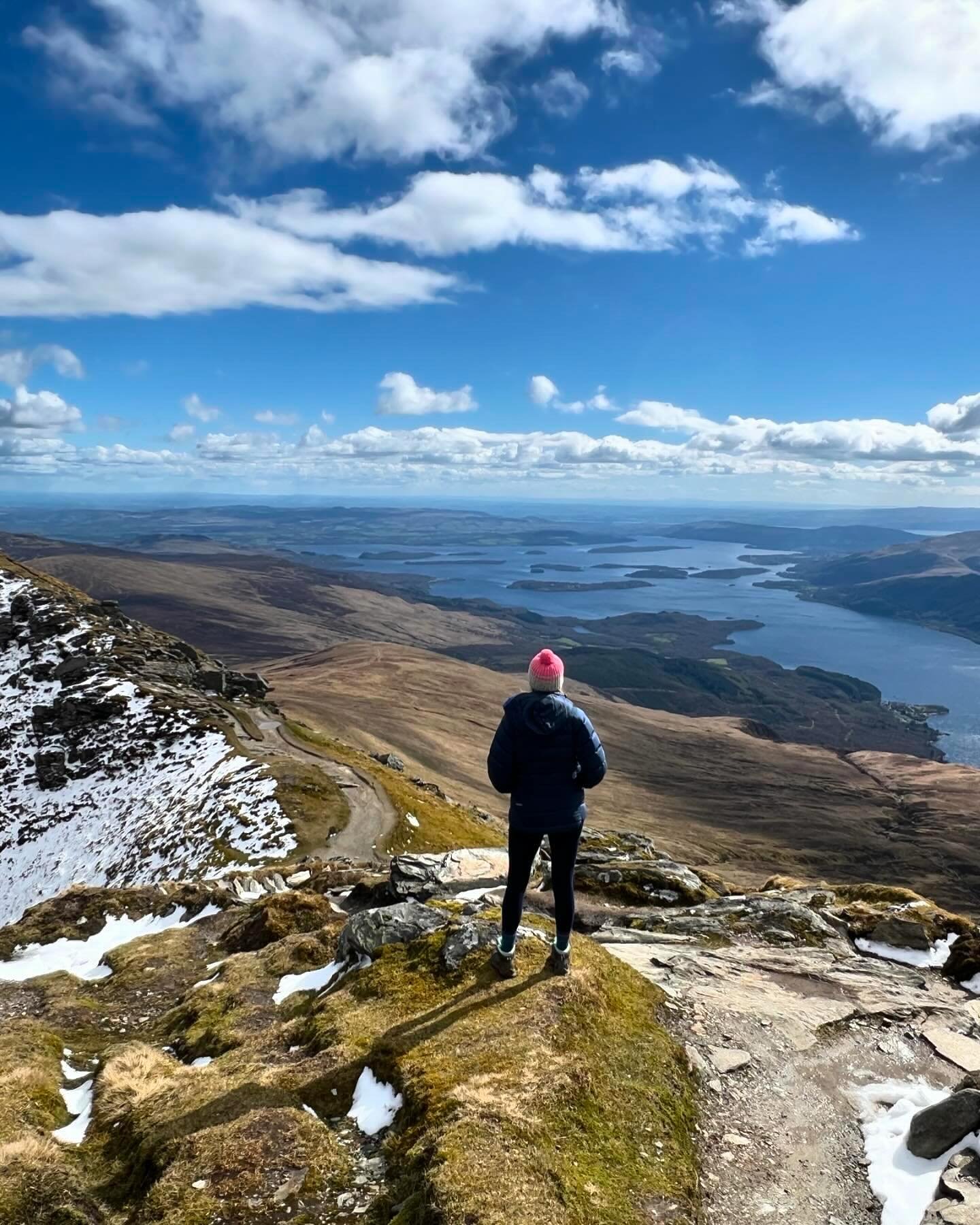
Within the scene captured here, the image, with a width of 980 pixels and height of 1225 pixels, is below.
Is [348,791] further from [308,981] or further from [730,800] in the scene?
[730,800]

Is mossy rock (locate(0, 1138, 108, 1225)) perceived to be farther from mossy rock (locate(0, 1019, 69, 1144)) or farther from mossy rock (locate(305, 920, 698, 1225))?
mossy rock (locate(305, 920, 698, 1225))

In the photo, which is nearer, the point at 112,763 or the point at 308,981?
the point at 308,981

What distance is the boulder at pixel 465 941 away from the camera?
36.2ft

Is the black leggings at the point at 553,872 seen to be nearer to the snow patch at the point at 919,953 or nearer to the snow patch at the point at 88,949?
the snow patch at the point at 919,953

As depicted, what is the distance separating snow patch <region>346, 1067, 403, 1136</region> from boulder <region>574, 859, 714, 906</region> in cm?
1205

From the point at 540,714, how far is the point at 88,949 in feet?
57.0

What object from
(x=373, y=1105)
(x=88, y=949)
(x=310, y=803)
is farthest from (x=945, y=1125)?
(x=310, y=803)

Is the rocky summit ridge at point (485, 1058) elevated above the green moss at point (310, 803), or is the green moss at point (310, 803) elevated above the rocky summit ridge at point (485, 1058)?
the rocky summit ridge at point (485, 1058)

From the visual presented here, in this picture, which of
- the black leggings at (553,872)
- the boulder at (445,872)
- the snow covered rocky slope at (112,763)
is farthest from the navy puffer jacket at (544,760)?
the snow covered rocky slope at (112,763)

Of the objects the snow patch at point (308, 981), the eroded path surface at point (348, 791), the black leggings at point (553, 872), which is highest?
the black leggings at point (553, 872)

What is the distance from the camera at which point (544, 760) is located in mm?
9719

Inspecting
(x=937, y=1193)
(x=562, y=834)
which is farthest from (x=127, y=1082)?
(x=937, y=1193)

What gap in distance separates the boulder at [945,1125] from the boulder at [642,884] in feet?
38.3

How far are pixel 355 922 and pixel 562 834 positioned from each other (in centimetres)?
525
